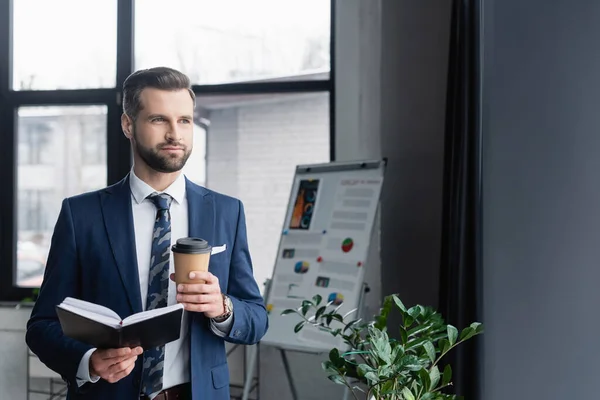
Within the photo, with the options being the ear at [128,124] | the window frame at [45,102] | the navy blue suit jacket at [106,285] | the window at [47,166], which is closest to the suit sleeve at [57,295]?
the navy blue suit jacket at [106,285]

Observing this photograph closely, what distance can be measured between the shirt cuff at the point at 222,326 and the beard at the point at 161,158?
1.15 feet

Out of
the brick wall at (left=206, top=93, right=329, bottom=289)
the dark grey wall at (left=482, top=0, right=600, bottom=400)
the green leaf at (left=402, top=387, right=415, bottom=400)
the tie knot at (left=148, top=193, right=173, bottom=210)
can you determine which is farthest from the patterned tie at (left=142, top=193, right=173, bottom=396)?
the brick wall at (left=206, top=93, right=329, bottom=289)

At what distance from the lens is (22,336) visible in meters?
3.66

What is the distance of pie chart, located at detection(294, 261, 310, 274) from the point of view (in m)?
3.07

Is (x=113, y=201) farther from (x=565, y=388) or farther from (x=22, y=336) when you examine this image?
(x=22, y=336)

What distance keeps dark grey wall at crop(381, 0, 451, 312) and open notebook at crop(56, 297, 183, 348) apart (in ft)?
7.11

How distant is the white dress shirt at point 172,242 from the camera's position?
142 centimetres

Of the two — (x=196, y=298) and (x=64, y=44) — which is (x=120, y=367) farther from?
(x=64, y=44)

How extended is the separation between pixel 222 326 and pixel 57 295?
1.22ft

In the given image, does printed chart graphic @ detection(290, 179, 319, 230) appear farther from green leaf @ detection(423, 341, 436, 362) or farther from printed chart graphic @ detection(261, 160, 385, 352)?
green leaf @ detection(423, 341, 436, 362)

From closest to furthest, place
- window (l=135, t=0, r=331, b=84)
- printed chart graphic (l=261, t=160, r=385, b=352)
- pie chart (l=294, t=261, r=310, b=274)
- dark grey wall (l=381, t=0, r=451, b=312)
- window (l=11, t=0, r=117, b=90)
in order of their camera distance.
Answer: printed chart graphic (l=261, t=160, r=385, b=352) → pie chart (l=294, t=261, r=310, b=274) → dark grey wall (l=381, t=0, r=451, b=312) → window (l=135, t=0, r=331, b=84) → window (l=11, t=0, r=117, b=90)

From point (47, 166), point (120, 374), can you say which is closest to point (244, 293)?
point (120, 374)

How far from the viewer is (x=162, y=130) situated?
1362mm

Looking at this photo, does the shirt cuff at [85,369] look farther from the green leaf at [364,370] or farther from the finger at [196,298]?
the green leaf at [364,370]
